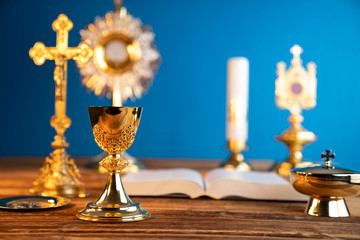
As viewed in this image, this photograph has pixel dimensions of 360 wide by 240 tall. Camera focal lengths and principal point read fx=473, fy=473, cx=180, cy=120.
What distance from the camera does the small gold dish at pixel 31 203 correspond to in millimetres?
839

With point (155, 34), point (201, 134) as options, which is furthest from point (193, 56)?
point (201, 134)

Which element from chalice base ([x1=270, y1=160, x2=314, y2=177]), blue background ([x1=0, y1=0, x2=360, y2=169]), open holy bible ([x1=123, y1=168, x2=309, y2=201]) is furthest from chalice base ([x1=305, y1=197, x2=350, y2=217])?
blue background ([x1=0, y1=0, x2=360, y2=169])

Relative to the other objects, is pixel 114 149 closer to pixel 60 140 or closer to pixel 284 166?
pixel 60 140

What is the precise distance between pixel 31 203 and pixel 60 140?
9.9 inches

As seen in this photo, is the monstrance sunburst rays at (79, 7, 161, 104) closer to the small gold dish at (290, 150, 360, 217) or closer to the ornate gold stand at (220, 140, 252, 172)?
the ornate gold stand at (220, 140, 252, 172)

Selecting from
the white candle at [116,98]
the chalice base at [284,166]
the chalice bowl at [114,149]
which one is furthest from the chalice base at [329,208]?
the white candle at [116,98]

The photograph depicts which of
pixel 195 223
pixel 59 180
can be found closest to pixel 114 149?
pixel 195 223

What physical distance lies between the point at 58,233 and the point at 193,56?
7.60 ft

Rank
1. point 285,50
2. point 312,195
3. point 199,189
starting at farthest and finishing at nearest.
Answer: point 285,50 < point 199,189 < point 312,195

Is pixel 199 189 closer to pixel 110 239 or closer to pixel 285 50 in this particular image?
pixel 110 239

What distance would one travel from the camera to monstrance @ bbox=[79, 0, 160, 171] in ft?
6.21

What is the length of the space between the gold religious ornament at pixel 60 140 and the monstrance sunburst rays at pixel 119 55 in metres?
0.71

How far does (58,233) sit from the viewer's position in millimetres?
694

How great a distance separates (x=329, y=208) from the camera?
86 centimetres
